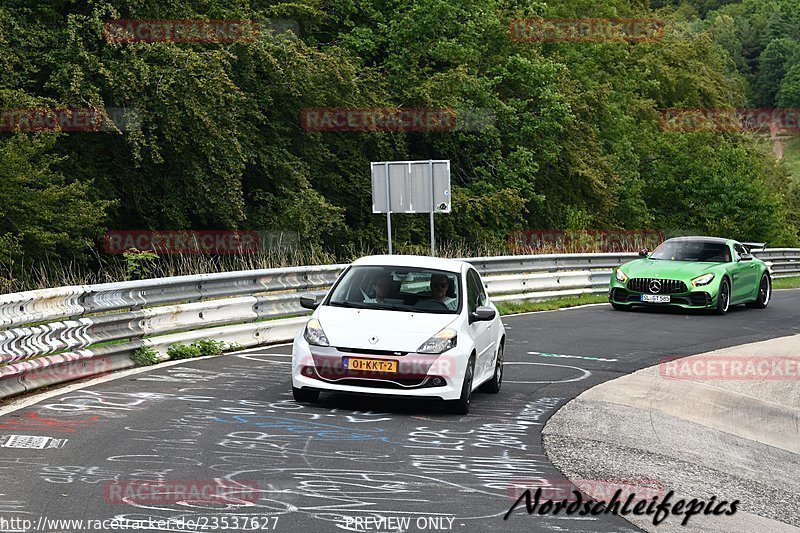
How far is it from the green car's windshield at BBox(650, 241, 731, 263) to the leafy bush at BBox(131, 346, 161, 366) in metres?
12.4

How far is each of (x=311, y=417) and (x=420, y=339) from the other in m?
1.19

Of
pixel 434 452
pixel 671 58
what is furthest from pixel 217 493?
pixel 671 58

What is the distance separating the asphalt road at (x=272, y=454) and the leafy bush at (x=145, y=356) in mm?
358

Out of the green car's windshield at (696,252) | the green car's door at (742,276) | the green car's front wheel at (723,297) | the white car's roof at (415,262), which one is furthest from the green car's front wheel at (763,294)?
the white car's roof at (415,262)

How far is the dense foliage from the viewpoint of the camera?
29344mm

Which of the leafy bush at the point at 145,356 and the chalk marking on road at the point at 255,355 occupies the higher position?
the leafy bush at the point at 145,356

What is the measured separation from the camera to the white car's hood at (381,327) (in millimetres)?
10406

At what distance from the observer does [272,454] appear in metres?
8.34

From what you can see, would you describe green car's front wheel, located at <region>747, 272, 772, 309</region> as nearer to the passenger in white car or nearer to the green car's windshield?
the green car's windshield

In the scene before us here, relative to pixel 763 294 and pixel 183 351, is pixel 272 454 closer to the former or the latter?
pixel 183 351

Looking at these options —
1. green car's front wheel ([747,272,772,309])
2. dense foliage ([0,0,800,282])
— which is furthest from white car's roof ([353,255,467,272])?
dense foliage ([0,0,800,282])

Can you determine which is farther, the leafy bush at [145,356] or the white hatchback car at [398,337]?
the leafy bush at [145,356]

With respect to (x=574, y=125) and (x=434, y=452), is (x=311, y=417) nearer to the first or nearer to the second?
(x=434, y=452)

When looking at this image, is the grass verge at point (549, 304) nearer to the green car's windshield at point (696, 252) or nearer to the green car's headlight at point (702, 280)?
the green car's windshield at point (696, 252)
